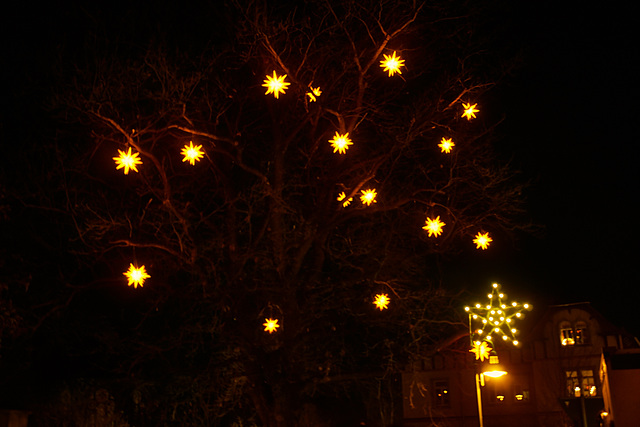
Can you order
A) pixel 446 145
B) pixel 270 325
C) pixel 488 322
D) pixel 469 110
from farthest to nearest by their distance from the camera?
pixel 488 322, pixel 446 145, pixel 469 110, pixel 270 325

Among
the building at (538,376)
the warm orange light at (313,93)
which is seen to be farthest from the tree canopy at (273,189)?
the building at (538,376)

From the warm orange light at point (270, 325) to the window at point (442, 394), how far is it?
23.9 meters

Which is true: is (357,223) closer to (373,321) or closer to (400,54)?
(373,321)

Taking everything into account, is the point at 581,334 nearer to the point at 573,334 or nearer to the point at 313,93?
the point at 573,334

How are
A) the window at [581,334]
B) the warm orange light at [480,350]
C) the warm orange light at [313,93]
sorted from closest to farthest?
1. the warm orange light at [313,93]
2. the warm orange light at [480,350]
3. the window at [581,334]

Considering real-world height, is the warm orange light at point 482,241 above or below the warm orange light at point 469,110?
below

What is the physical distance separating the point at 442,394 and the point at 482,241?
23.8 metres

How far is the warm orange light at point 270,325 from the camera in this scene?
1177cm

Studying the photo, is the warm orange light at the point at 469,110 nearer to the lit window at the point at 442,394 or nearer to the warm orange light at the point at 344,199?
the warm orange light at the point at 344,199

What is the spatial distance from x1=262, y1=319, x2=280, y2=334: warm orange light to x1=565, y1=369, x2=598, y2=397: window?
2449cm

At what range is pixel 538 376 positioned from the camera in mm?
33281

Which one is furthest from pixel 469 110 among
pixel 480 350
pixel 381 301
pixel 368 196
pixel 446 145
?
pixel 480 350

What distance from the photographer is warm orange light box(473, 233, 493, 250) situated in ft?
40.4

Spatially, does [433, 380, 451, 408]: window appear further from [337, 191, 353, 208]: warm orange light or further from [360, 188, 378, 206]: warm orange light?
[360, 188, 378, 206]: warm orange light
